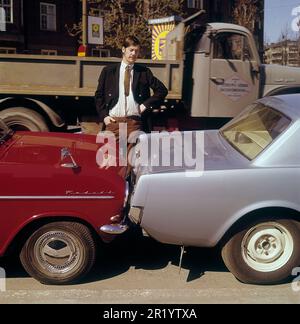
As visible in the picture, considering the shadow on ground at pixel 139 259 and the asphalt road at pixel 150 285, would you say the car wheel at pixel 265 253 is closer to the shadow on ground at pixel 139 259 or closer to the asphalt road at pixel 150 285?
the asphalt road at pixel 150 285

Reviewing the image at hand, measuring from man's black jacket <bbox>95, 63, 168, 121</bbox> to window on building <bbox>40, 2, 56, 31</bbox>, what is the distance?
25.0 m

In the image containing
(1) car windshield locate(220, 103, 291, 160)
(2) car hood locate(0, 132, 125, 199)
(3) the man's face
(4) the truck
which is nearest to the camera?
(2) car hood locate(0, 132, 125, 199)

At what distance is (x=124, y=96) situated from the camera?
501 centimetres

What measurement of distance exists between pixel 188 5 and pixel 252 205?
31.8 metres

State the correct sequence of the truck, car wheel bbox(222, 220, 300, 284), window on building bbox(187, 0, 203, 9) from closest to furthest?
1. car wheel bbox(222, 220, 300, 284)
2. the truck
3. window on building bbox(187, 0, 203, 9)

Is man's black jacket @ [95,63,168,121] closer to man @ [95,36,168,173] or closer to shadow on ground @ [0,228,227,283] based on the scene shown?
man @ [95,36,168,173]

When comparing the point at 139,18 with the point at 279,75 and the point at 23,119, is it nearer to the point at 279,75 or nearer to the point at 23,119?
the point at 279,75

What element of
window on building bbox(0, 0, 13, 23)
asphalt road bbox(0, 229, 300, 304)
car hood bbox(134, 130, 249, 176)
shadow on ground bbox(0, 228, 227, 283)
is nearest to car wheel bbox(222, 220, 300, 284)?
asphalt road bbox(0, 229, 300, 304)

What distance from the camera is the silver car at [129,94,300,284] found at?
356 centimetres

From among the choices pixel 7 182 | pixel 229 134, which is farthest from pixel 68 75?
pixel 7 182

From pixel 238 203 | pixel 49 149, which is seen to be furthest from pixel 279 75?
pixel 49 149

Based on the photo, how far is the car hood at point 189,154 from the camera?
3.69 meters

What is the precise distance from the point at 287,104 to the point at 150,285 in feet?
6.31
